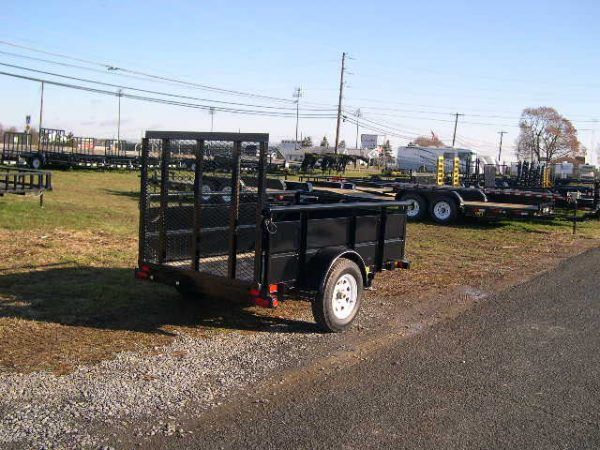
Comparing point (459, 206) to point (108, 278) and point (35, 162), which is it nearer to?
point (108, 278)

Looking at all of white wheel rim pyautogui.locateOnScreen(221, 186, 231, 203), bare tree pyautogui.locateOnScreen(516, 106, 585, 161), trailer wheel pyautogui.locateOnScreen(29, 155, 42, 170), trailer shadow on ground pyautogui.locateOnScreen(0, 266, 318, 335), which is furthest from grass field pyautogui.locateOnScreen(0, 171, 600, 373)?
bare tree pyautogui.locateOnScreen(516, 106, 585, 161)

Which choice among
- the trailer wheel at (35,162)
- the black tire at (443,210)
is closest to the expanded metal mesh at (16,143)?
the trailer wheel at (35,162)

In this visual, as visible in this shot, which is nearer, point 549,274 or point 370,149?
point 549,274

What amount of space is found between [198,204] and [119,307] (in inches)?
62.0

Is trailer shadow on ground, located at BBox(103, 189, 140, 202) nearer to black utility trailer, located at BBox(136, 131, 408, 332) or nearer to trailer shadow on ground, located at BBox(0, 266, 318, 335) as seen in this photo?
trailer shadow on ground, located at BBox(0, 266, 318, 335)

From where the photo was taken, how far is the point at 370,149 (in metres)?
107

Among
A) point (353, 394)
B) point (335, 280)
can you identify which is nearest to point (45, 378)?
point (353, 394)

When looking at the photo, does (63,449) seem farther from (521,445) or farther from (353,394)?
(521,445)

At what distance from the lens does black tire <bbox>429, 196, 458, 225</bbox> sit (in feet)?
56.6

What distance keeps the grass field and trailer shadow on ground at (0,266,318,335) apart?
1cm

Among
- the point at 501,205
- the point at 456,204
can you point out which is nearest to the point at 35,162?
the point at 456,204

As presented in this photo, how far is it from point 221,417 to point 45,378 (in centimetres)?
145

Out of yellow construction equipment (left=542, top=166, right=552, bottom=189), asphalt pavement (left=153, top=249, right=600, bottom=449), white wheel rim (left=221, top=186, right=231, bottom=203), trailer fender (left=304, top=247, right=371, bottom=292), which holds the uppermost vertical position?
yellow construction equipment (left=542, top=166, right=552, bottom=189)

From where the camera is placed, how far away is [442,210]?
17.5m
